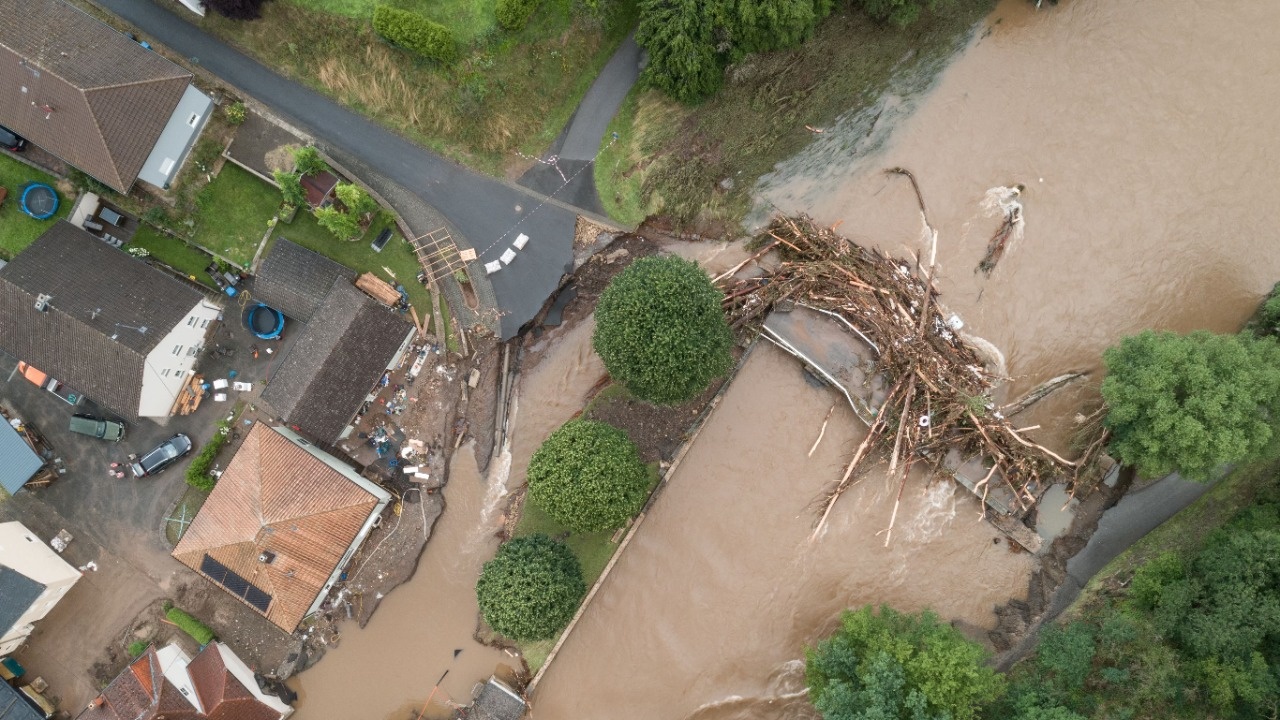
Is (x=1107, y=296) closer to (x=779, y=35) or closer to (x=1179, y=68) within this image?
(x=1179, y=68)

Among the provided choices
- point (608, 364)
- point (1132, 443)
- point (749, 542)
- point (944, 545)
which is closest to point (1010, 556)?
point (944, 545)

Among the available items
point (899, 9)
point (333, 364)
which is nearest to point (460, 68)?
point (333, 364)

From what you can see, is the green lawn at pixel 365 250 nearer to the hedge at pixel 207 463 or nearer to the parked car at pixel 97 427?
the hedge at pixel 207 463

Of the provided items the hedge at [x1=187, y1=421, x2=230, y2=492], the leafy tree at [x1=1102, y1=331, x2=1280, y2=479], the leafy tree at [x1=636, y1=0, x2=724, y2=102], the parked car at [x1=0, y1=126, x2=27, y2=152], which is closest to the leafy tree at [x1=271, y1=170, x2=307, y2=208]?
the hedge at [x1=187, y1=421, x2=230, y2=492]

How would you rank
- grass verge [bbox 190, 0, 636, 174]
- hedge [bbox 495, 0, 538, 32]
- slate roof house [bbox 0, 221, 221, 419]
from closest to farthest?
hedge [bbox 495, 0, 538, 32] < slate roof house [bbox 0, 221, 221, 419] < grass verge [bbox 190, 0, 636, 174]

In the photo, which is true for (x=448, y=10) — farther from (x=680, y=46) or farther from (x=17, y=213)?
(x=17, y=213)

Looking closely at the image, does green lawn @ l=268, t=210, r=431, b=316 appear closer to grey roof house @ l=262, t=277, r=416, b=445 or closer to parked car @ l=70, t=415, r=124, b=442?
grey roof house @ l=262, t=277, r=416, b=445
